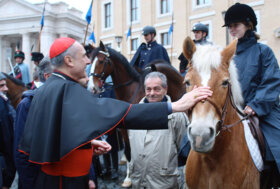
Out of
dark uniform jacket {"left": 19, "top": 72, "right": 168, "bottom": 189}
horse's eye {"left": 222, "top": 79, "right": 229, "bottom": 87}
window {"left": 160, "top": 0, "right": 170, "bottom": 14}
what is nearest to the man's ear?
dark uniform jacket {"left": 19, "top": 72, "right": 168, "bottom": 189}

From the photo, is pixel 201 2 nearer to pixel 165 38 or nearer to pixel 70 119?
pixel 165 38

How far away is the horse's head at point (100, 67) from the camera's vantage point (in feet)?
18.3

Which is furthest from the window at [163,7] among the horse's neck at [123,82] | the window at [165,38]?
the horse's neck at [123,82]

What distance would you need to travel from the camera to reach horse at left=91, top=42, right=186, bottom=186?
5.29 m

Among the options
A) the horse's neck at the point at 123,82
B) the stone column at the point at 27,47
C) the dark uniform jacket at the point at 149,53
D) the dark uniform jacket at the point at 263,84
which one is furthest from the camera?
the stone column at the point at 27,47

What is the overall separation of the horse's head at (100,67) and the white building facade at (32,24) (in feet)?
108

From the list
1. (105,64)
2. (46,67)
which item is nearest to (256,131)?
(46,67)

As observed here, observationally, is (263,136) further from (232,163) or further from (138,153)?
(138,153)

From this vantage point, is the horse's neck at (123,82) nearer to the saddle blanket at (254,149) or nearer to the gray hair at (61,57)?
the saddle blanket at (254,149)

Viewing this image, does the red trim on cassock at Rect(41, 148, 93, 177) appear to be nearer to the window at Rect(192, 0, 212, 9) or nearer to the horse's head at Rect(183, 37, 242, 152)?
the horse's head at Rect(183, 37, 242, 152)

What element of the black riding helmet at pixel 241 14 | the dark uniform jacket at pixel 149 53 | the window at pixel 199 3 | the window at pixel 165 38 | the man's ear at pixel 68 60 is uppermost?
the window at pixel 199 3

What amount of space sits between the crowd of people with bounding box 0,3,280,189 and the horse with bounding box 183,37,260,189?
0.51ft

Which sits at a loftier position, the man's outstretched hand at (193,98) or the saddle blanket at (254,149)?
the man's outstretched hand at (193,98)

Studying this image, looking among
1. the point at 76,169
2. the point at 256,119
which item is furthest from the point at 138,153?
the point at 256,119
